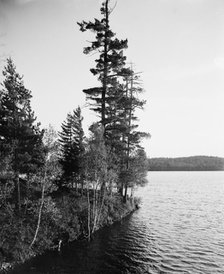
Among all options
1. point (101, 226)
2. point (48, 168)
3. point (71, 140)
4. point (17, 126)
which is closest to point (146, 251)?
point (101, 226)

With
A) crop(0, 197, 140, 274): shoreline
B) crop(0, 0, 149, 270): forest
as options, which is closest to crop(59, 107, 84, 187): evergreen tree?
crop(0, 0, 149, 270): forest

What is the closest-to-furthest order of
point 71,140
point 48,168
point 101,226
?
point 48,168 → point 101,226 → point 71,140

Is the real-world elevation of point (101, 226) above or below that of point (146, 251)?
above

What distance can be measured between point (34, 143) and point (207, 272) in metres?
18.8

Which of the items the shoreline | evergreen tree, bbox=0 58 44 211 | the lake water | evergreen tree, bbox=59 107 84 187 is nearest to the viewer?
the shoreline

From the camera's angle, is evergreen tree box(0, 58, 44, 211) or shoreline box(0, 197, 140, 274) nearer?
shoreline box(0, 197, 140, 274)

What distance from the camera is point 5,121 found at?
910 inches

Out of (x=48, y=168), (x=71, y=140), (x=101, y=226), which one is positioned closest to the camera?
(x=48, y=168)

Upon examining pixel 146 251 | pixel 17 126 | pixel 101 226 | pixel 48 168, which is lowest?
pixel 146 251

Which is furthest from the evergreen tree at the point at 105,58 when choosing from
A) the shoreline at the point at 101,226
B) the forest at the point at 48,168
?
the shoreline at the point at 101,226

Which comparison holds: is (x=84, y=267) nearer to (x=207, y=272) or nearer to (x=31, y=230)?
(x=31, y=230)

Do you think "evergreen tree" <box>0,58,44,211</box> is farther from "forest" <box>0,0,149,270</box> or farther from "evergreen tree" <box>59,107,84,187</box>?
"evergreen tree" <box>59,107,84,187</box>

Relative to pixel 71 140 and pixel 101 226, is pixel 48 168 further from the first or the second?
pixel 71 140

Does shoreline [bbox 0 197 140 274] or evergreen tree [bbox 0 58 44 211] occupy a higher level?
evergreen tree [bbox 0 58 44 211]
